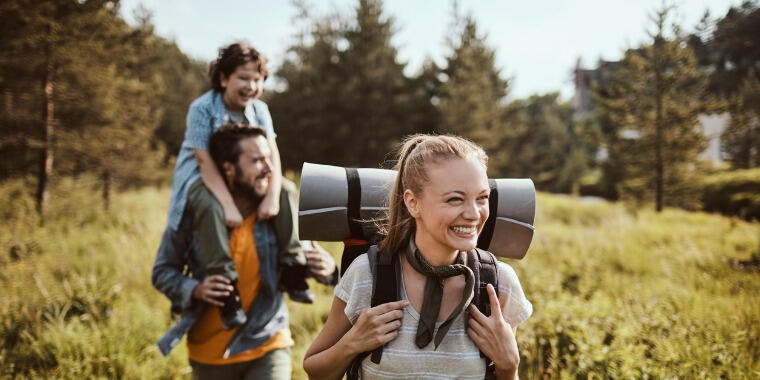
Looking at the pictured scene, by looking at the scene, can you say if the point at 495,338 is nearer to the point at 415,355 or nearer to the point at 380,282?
the point at 415,355

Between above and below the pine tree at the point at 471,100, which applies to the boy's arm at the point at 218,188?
below

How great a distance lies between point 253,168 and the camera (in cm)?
240

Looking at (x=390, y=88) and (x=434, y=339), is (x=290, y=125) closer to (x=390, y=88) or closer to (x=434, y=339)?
(x=390, y=88)

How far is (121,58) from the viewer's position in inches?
435

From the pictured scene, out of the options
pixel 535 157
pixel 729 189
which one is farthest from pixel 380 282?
pixel 535 157

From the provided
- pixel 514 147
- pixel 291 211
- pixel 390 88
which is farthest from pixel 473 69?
pixel 291 211

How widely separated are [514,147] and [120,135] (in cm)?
1991

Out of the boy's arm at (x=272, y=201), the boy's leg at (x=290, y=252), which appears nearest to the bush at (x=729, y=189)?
the boy's leg at (x=290, y=252)

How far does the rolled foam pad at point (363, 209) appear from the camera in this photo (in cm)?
161

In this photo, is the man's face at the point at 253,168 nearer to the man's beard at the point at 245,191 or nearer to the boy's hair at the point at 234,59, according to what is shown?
the man's beard at the point at 245,191

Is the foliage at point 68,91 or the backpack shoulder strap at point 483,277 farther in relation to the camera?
the foliage at point 68,91

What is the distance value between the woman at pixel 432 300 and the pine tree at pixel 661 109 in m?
14.7

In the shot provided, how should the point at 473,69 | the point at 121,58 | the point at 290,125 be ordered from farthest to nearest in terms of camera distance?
1. the point at 290,125
2. the point at 473,69
3. the point at 121,58

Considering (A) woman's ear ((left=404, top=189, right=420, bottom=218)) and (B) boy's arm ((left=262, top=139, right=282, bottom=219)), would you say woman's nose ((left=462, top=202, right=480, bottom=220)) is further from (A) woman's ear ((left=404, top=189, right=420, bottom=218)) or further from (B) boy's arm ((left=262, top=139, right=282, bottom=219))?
(B) boy's arm ((left=262, top=139, right=282, bottom=219))
